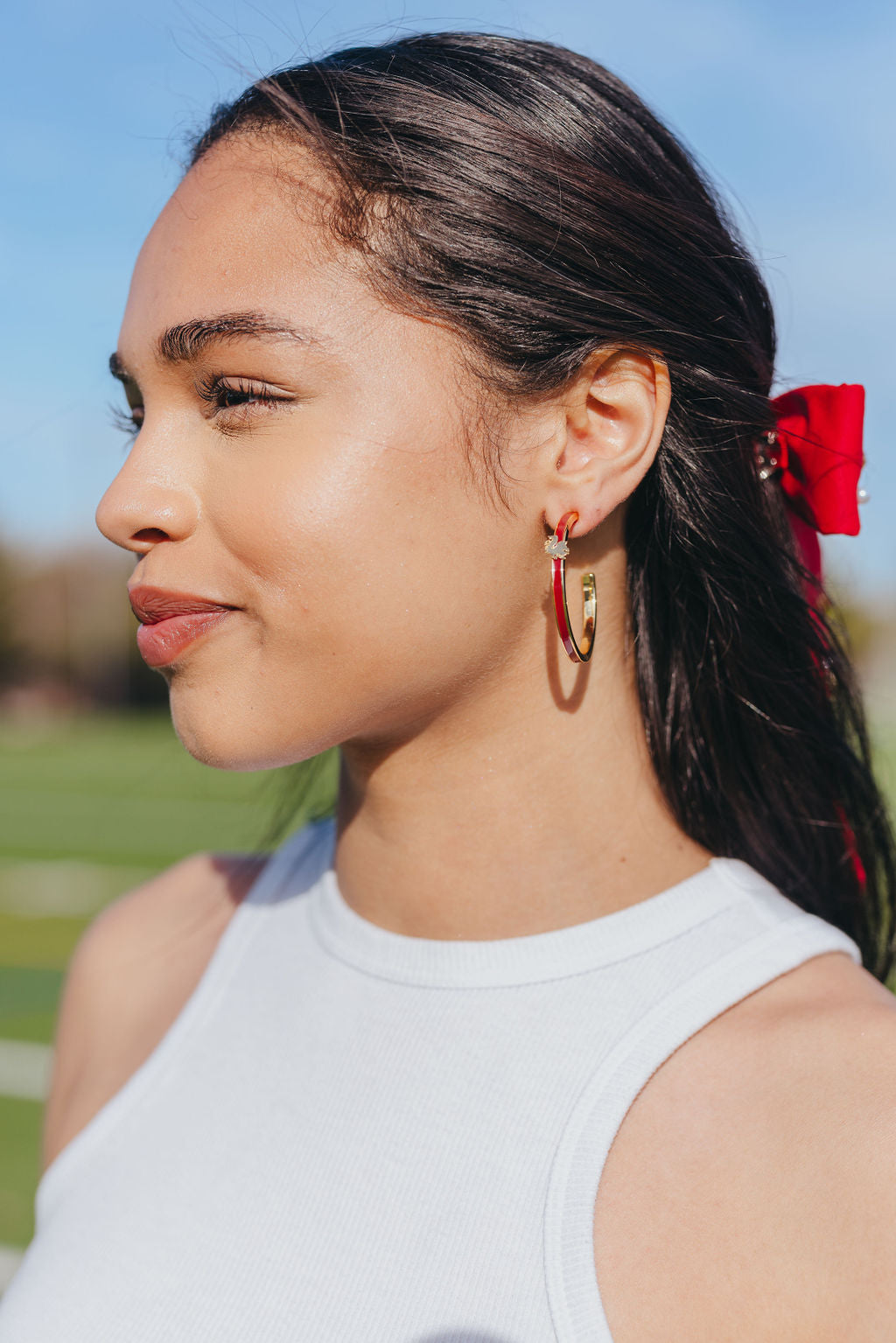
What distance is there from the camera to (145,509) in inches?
58.8

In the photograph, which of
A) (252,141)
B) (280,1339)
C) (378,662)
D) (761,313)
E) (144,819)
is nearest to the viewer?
(280,1339)

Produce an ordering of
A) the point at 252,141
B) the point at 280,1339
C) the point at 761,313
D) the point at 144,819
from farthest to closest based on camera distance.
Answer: the point at 144,819 < the point at 761,313 < the point at 252,141 < the point at 280,1339

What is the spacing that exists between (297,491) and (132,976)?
1034 mm

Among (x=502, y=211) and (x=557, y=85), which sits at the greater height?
(x=557, y=85)

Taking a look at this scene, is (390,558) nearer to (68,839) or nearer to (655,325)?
(655,325)

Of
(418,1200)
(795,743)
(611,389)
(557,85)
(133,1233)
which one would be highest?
(557,85)

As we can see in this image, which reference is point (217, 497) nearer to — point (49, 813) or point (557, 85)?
point (557, 85)

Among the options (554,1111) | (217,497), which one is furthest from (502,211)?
(554,1111)

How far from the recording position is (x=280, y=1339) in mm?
1373

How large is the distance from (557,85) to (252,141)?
0.40 metres

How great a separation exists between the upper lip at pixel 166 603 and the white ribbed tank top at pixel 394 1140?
0.53 meters

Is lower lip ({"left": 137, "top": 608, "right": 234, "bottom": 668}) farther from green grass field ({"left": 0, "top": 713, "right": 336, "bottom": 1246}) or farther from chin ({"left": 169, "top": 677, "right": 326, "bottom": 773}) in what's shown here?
green grass field ({"left": 0, "top": 713, "right": 336, "bottom": 1246})

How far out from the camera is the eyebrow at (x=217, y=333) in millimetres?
1435

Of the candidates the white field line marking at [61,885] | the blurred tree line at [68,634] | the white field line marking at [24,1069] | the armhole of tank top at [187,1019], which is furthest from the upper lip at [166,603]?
the blurred tree line at [68,634]
